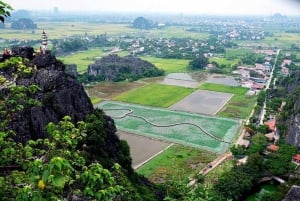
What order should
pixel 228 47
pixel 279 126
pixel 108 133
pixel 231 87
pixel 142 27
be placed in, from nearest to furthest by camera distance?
pixel 108 133 < pixel 279 126 < pixel 231 87 < pixel 228 47 < pixel 142 27

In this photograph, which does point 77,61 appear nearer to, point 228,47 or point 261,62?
point 261,62

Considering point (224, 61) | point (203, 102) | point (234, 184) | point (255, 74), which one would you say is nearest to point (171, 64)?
point (224, 61)

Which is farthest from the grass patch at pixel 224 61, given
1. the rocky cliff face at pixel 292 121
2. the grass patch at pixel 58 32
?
the grass patch at pixel 58 32

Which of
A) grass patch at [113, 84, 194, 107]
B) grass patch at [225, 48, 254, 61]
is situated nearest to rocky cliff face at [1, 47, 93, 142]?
grass patch at [113, 84, 194, 107]

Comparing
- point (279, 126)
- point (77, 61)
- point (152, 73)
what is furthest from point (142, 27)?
point (279, 126)

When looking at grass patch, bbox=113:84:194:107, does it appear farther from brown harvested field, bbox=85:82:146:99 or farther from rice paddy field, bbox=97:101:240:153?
rice paddy field, bbox=97:101:240:153
